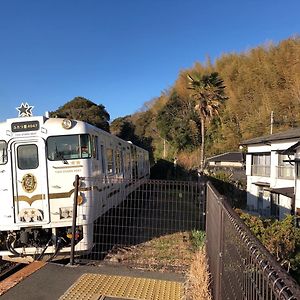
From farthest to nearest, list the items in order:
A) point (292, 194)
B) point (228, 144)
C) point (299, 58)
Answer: point (228, 144) → point (299, 58) → point (292, 194)

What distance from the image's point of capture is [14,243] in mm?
7582

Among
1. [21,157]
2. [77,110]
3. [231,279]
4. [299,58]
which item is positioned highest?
[299,58]

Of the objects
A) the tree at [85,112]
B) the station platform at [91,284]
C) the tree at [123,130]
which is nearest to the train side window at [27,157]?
the station platform at [91,284]

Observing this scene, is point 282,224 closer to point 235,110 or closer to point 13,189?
point 13,189

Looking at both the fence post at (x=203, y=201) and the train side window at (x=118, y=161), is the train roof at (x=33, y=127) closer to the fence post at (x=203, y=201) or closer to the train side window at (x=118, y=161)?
the fence post at (x=203, y=201)

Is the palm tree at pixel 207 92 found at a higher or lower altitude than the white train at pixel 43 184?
higher

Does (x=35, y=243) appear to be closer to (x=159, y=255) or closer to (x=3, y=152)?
(x=3, y=152)

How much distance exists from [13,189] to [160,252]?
3.29 meters

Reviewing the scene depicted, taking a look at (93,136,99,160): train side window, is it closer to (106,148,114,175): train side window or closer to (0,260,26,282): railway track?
(106,148,114,175): train side window

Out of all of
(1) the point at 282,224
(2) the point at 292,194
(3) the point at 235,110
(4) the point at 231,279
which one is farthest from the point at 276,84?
(4) the point at 231,279

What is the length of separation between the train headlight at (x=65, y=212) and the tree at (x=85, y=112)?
122ft

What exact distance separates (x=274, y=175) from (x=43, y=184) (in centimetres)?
2167

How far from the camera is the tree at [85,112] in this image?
45344 mm

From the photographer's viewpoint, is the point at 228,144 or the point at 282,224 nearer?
the point at 282,224
